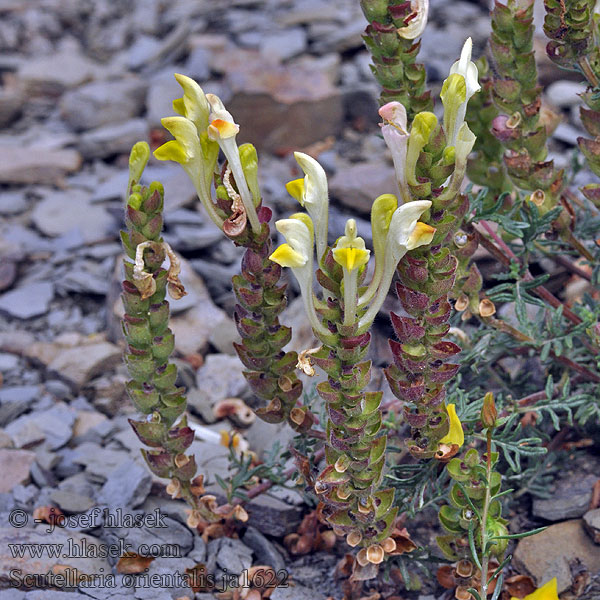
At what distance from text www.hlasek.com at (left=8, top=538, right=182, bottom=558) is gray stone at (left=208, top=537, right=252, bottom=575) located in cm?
11

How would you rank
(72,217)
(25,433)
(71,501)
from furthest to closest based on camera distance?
1. (72,217)
2. (25,433)
3. (71,501)

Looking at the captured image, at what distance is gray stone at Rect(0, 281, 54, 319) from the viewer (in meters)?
3.95

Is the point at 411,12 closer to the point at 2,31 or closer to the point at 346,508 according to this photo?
the point at 346,508

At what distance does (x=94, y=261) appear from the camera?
434 cm

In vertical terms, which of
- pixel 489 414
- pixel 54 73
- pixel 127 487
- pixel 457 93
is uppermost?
pixel 457 93

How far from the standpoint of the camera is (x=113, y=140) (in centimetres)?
526

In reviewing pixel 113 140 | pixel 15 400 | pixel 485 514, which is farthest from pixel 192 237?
pixel 485 514

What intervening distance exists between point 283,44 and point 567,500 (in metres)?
4.55

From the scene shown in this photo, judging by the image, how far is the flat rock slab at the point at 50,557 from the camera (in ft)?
7.57

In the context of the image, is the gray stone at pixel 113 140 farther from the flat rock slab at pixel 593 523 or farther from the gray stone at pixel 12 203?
the flat rock slab at pixel 593 523

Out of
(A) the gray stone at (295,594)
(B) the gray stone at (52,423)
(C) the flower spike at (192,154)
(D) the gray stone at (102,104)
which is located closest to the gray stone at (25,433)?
(B) the gray stone at (52,423)

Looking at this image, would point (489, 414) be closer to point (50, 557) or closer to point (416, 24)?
point (416, 24)

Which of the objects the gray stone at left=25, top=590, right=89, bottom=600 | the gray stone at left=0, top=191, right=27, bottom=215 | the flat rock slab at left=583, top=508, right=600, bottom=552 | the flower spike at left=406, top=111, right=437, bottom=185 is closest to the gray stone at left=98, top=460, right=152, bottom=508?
the gray stone at left=25, top=590, right=89, bottom=600

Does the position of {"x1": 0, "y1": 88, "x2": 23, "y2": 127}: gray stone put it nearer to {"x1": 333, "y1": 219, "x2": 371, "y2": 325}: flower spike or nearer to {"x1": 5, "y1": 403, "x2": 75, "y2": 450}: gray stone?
{"x1": 5, "y1": 403, "x2": 75, "y2": 450}: gray stone
